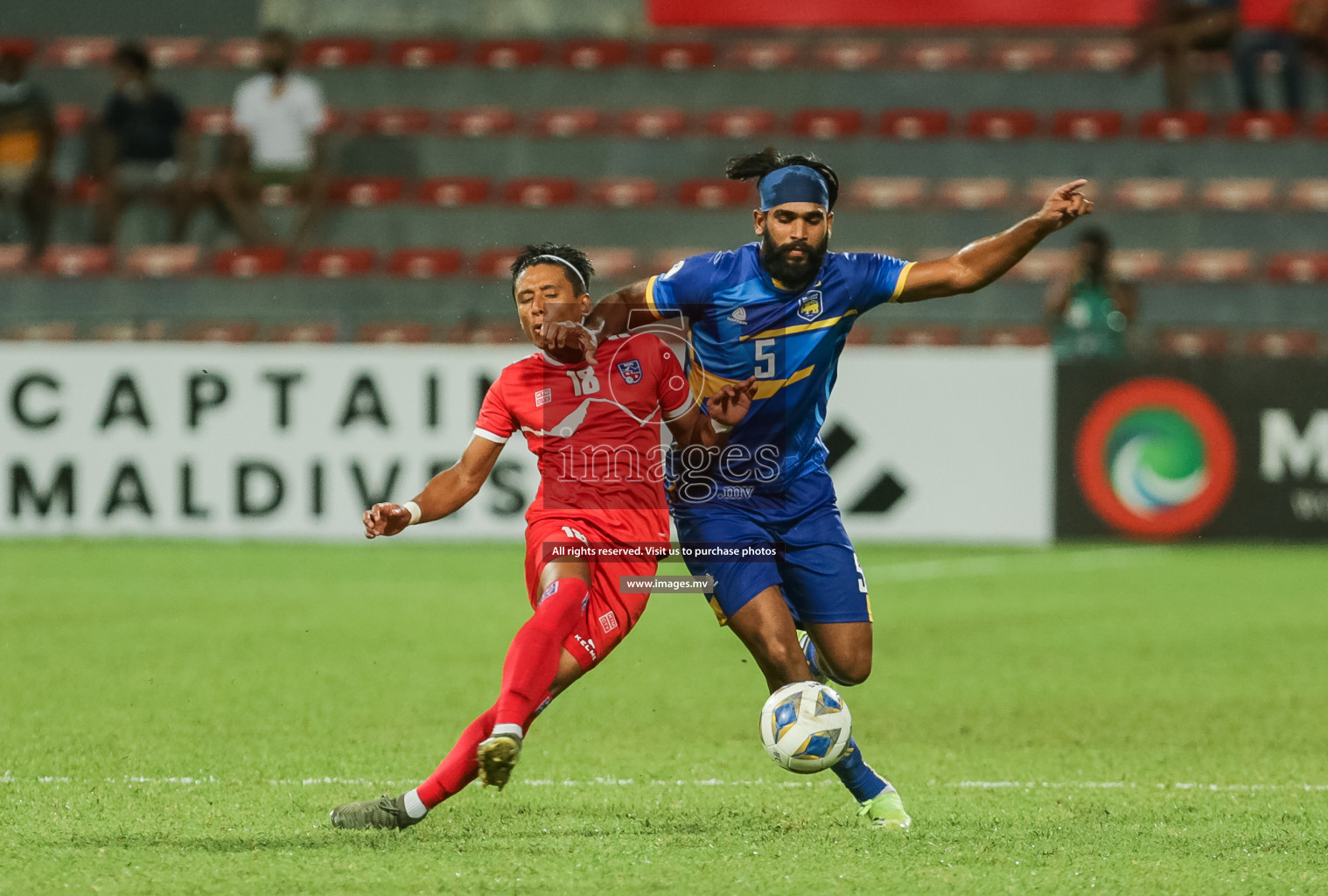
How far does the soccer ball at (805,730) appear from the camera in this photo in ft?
15.9

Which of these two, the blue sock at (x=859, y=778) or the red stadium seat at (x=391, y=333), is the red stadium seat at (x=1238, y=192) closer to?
the red stadium seat at (x=391, y=333)

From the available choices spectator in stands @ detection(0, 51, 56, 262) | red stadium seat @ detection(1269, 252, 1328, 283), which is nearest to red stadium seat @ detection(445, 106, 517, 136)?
spectator in stands @ detection(0, 51, 56, 262)

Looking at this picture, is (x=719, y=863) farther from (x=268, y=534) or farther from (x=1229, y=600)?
(x=268, y=534)

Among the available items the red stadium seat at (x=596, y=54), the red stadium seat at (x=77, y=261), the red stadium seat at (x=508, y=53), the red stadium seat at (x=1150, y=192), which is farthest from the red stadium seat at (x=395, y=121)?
the red stadium seat at (x=1150, y=192)

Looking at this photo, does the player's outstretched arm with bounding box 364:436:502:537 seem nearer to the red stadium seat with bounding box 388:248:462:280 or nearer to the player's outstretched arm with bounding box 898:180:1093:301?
the player's outstretched arm with bounding box 898:180:1093:301

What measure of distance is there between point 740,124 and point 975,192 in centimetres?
229

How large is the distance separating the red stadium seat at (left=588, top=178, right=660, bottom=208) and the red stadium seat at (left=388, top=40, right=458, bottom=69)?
2.42m

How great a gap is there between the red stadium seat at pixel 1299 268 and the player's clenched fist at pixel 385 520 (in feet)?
41.6

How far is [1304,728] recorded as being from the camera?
7.17 metres

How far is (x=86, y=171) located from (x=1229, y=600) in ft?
35.7

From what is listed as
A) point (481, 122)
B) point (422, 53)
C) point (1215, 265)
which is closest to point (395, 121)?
point (481, 122)

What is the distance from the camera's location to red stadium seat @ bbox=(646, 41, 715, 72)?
18.0 meters

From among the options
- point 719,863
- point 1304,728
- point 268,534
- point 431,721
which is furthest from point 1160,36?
point 719,863

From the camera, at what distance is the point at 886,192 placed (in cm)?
1664
